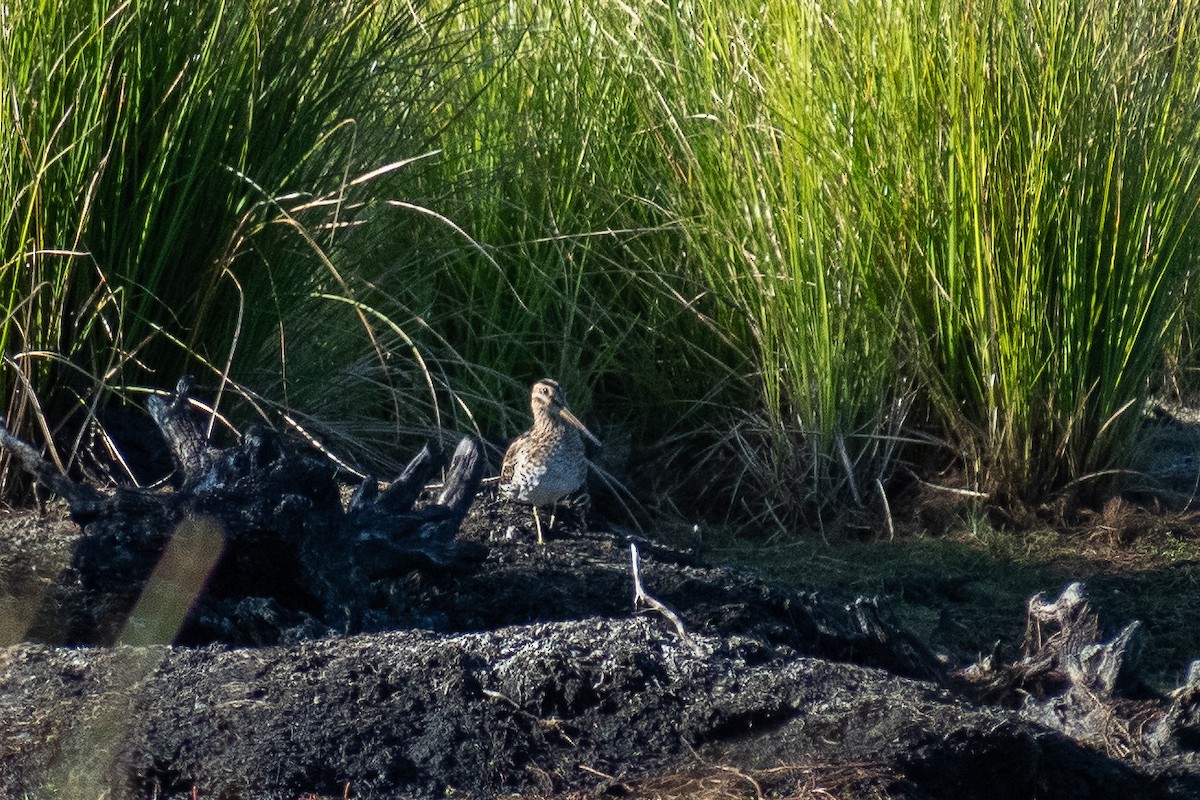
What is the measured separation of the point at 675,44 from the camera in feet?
17.4

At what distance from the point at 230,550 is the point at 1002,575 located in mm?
2516

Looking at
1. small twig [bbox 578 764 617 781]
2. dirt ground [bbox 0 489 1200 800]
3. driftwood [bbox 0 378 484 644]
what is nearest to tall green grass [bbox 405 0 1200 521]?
driftwood [bbox 0 378 484 644]

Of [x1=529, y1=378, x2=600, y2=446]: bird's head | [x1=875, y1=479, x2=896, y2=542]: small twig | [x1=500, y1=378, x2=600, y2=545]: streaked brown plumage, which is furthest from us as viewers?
[x1=875, y1=479, x2=896, y2=542]: small twig

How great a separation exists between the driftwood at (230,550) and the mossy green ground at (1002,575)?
5.47 feet

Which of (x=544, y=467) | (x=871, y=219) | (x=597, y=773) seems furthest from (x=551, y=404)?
(x=597, y=773)

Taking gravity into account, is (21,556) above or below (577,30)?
below

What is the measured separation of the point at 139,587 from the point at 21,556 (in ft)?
1.48

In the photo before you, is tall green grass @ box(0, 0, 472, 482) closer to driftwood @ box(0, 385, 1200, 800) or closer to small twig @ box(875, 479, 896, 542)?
driftwood @ box(0, 385, 1200, 800)

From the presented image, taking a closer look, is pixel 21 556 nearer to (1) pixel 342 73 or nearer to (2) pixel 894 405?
(1) pixel 342 73

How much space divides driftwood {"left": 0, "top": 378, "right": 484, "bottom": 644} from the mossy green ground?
5.47 feet

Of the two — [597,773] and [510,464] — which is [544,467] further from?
[597,773]

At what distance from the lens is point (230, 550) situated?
10.6 ft

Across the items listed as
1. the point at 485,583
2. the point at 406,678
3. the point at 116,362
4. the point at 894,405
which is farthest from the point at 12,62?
the point at 894,405

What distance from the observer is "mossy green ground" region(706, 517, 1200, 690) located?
13.5 ft
